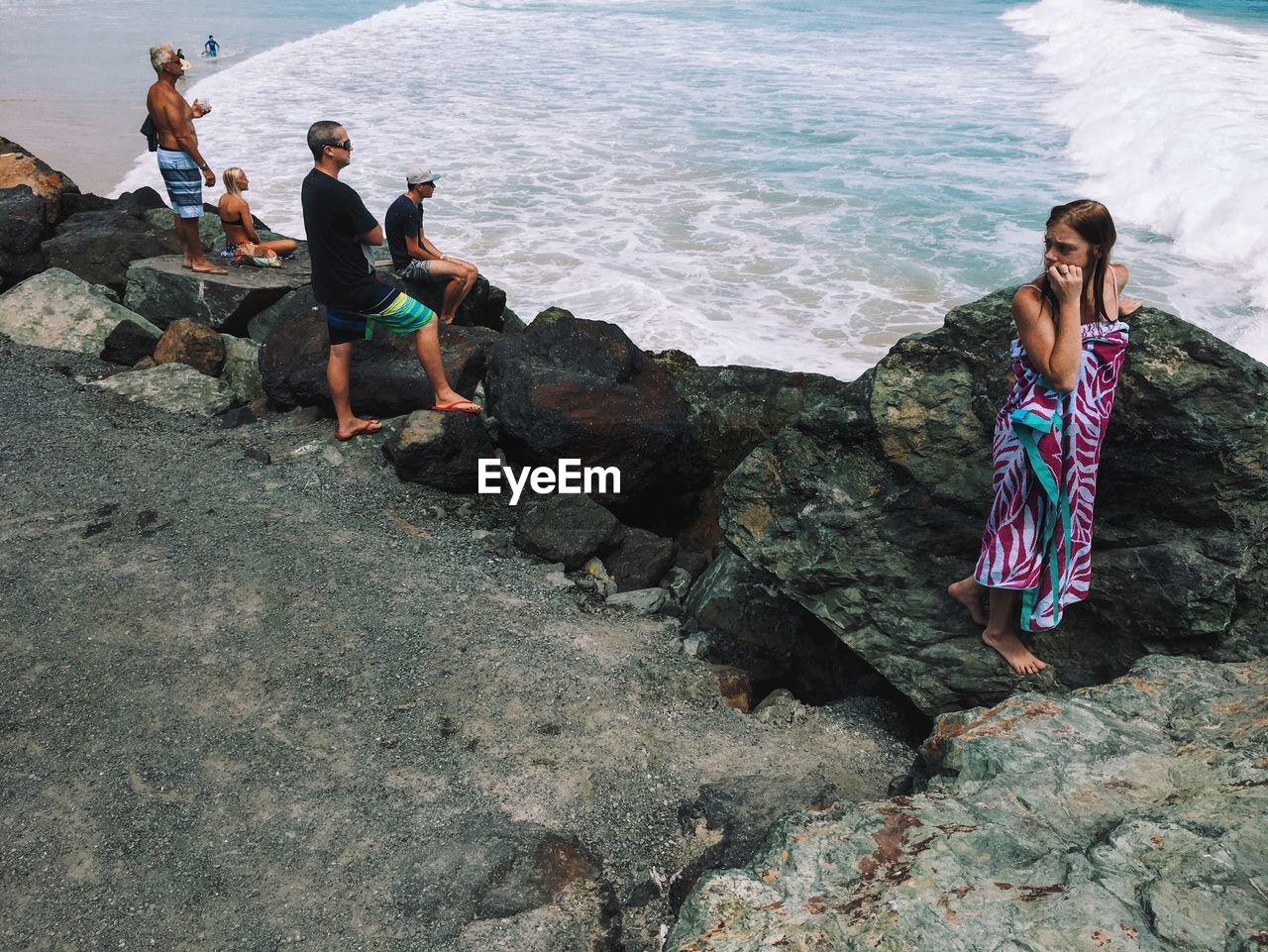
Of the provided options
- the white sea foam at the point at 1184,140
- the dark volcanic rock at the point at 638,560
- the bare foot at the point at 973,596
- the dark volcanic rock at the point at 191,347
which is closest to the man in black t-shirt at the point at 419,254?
the dark volcanic rock at the point at 191,347

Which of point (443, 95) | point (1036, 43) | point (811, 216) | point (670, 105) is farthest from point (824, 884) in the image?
point (1036, 43)

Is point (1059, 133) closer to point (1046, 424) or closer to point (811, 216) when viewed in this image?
point (811, 216)

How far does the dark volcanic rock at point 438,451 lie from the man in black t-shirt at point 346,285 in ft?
0.77

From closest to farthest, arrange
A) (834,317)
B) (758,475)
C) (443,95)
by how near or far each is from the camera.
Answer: (758,475) < (834,317) < (443,95)


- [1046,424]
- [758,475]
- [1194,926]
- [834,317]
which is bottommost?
[834,317]

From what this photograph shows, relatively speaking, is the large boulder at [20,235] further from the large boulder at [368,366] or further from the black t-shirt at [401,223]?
the black t-shirt at [401,223]

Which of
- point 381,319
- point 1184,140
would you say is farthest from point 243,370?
point 1184,140

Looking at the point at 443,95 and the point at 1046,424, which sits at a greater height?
the point at 1046,424

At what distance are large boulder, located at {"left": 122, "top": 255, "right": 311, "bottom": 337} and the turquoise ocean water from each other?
9.44ft

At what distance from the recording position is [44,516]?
5.26 m

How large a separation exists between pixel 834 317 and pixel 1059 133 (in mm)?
11824

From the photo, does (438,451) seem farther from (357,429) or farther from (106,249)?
(106,249)

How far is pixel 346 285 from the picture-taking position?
5.93 metres

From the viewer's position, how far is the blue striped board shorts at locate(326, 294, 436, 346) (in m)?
6.12
